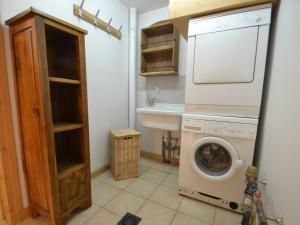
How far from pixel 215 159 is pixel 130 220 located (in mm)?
929

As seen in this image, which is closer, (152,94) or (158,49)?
(158,49)

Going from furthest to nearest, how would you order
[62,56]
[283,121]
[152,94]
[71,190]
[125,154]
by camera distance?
[152,94] < [125,154] < [62,56] < [71,190] < [283,121]

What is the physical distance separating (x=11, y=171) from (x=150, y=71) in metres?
1.90

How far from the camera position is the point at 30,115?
1052mm

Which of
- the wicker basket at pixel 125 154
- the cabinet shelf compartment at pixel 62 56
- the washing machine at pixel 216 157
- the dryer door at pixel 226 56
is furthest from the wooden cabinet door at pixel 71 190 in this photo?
the dryer door at pixel 226 56

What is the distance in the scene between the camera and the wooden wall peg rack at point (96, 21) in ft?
4.98

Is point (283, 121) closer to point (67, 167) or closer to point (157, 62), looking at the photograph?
point (67, 167)

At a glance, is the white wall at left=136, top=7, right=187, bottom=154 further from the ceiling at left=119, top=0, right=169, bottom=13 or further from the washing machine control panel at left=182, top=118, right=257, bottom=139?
the washing machine control panel at left=182, top=118, right=257, bottom=139

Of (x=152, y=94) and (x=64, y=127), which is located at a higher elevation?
(x=152, y=94)

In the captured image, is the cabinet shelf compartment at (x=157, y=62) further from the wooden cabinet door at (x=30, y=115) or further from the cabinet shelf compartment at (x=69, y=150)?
the wooden cabinet door at (x=30, y=115)

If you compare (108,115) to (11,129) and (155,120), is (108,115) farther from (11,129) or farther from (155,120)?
(11,129)

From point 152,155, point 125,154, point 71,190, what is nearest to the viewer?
point 71,190

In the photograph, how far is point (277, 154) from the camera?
0.91 m

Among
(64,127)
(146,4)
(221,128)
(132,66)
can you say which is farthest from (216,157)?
(146,4)
